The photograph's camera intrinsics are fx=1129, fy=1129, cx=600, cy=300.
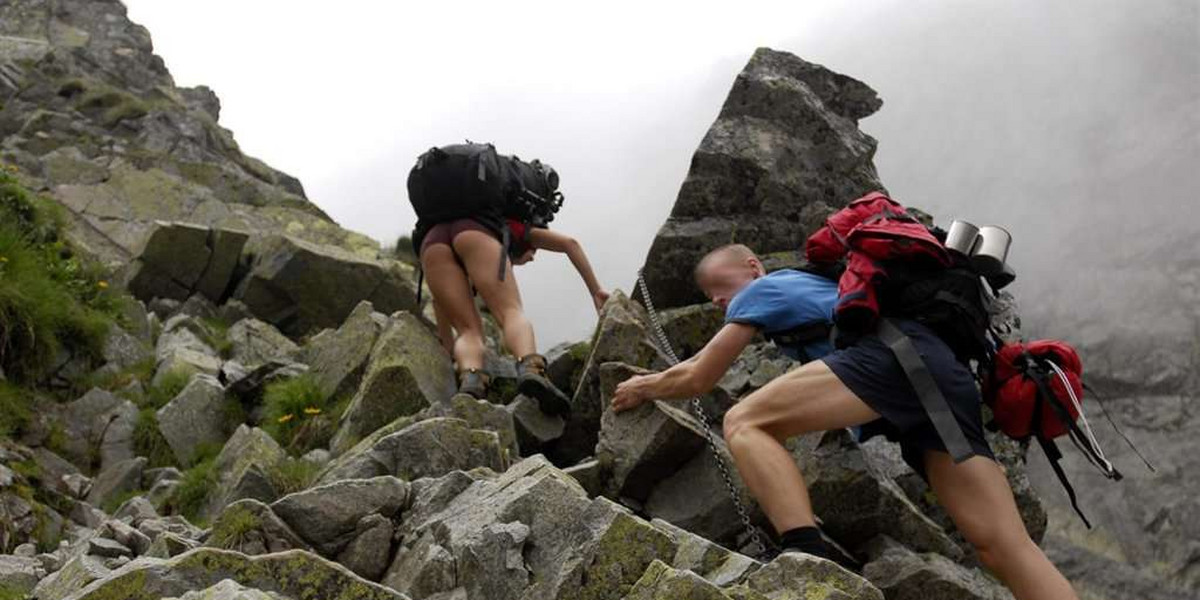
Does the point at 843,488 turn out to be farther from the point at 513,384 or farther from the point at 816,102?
the point at 816,102

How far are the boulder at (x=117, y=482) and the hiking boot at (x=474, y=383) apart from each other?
3895mm

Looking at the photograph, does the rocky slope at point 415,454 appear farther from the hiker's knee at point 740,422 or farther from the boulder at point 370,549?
the hiker's knee at point 740,422

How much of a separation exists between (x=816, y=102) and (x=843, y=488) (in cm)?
815

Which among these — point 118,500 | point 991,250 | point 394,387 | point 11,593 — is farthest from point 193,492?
point 991,250

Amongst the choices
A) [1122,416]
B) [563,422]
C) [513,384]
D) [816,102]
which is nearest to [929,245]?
[563,422]

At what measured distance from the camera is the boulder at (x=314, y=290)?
20656 mm

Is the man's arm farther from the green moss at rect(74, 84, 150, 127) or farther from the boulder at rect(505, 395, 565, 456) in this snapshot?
the green moss at rect(74, 84, 150, 127)

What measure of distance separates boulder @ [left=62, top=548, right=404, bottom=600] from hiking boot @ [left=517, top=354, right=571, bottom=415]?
5021 millimetres

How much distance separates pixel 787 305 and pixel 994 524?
222 centimetres

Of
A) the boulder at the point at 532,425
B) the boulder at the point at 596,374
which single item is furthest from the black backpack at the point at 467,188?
the boulder at the point at 532,425

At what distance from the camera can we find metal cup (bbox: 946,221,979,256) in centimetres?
779

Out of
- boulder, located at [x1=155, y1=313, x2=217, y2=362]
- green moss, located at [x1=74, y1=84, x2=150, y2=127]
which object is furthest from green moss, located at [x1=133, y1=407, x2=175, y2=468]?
green moss, located at [x1=74, y1=84, x2=150, y2=127]

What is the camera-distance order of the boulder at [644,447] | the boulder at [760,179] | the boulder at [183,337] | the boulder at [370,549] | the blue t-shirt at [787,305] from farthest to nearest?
the boulder at [183,337] → the boulder at [760,179] → the boulder at [644,447] → the blue t-shirt at [787,305] → the boulder at [370,549]

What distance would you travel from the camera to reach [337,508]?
26.5 ft
